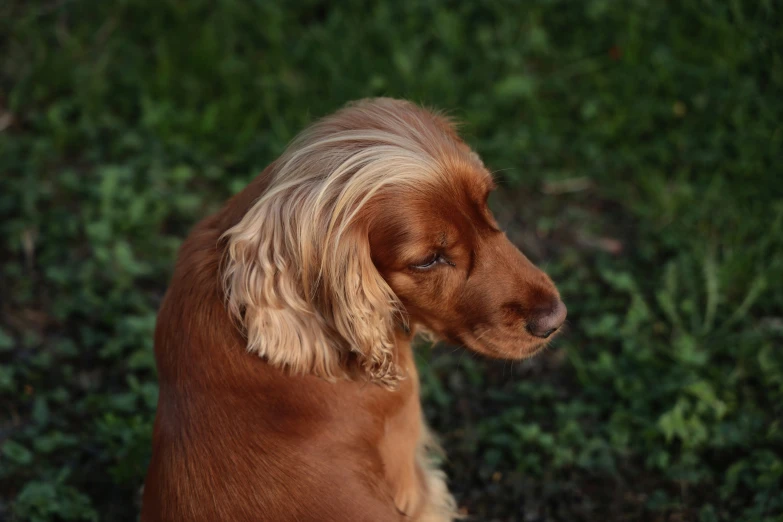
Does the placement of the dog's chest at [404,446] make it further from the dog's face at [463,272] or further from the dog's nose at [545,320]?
the dog's nose at [545,320]

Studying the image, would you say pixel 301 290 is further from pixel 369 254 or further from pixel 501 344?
pixel 501 344

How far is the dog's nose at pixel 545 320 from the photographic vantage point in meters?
2.99

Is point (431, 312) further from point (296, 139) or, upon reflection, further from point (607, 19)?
point (607, 19)

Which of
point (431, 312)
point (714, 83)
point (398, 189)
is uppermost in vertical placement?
point (398, 189)

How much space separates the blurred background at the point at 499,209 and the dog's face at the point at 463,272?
3.64 ft

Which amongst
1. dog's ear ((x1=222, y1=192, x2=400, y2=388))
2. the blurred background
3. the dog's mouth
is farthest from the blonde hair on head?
the blurred background

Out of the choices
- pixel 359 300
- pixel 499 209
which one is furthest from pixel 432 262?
pixel 499 209

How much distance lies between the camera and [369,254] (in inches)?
111

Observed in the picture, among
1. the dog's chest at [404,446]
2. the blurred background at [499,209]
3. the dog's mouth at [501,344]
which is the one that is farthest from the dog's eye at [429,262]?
the blurred background at [499,209]

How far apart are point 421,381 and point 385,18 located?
2.77 metres

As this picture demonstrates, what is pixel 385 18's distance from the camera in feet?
18.8

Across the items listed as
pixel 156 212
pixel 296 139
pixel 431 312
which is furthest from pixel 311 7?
pixel 431 312

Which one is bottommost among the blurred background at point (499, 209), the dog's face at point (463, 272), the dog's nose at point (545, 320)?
the blurred background at point (499, 209)

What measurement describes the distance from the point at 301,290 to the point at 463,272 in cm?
60
